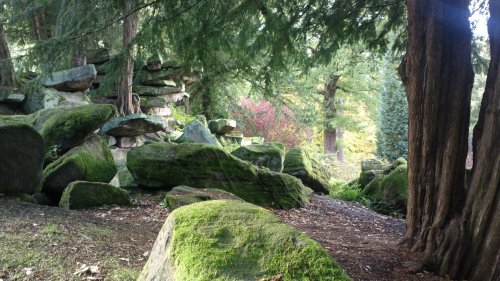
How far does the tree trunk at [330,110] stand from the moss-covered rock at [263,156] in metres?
8.68

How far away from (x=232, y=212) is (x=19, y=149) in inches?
161

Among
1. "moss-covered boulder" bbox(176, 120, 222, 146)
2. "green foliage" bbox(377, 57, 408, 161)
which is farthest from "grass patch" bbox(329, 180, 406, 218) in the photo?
"green foliage" bbox(377, 57, 408, 161)

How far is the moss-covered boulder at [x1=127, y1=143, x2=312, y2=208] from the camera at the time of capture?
6.87m

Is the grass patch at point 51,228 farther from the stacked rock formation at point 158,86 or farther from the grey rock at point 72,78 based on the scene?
the stacked rock formation at point 158,86

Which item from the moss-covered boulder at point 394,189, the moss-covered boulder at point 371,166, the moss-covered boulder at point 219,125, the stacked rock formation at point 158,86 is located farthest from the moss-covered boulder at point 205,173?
the moss-covered boulder at point 219,125

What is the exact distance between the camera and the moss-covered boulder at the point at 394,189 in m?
8.51

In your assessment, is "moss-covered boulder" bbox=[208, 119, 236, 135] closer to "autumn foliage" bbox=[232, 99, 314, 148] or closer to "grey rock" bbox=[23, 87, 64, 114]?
"autumn foliage" bbox=[232, 99, 314, 148]

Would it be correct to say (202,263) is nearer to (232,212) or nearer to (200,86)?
(232,212)

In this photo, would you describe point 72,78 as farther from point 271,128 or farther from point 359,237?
point 271,128

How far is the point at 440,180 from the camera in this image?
3.97 meters

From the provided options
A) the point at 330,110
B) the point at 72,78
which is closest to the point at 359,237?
the point at 72,78

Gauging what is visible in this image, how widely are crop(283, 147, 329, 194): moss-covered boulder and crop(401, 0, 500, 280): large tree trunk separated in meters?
5.97

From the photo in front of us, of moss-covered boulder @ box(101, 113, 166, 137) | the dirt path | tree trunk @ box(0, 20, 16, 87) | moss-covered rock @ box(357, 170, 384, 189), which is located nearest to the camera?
the dirt path

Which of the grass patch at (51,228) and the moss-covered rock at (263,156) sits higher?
the moss-covered rock at (263,156)
